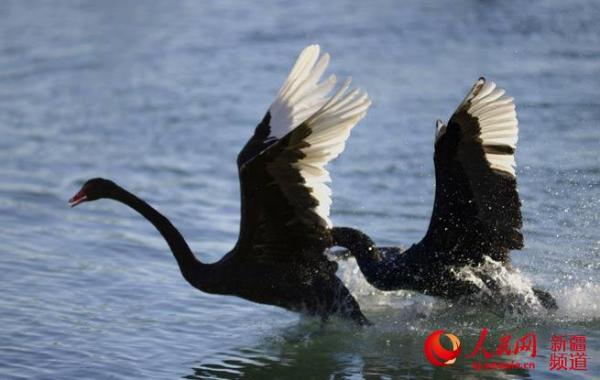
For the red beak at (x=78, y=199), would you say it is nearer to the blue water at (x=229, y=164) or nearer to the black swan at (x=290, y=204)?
the black swan at (x=290, y=204)

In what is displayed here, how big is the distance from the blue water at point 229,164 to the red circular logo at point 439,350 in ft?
0.23

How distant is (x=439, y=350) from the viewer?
7.32m

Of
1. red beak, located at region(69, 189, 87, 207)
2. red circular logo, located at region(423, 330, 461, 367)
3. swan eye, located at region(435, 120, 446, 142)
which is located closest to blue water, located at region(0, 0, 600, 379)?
red circular logo, located at region(423, 330, 461, 367)

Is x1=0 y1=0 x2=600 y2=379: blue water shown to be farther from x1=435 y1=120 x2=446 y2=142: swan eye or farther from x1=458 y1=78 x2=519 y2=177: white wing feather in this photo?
x1=435 y1=120 x2=446 y2=142: swan eye

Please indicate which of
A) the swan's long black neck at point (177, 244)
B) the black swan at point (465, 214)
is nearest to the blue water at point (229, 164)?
the black swan at point (465, 214)

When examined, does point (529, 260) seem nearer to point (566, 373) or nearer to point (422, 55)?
point (566, 373)

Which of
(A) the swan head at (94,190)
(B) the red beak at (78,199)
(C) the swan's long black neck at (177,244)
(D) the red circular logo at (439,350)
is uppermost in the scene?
(A) the swan head at (94,190)

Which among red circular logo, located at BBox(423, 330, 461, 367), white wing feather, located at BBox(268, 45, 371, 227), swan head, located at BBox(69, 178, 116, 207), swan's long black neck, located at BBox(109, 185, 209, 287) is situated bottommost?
red circular logo, located at BBox(423, 330, 461, 367)

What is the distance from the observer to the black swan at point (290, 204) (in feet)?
22.8

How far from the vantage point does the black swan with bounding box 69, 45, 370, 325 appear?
6.96m

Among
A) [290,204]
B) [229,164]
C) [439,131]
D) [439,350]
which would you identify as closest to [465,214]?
[439,131]

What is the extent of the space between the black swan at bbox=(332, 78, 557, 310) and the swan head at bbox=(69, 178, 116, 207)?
58.0 inches

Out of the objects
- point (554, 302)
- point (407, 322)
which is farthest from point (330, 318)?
point (554, 302)

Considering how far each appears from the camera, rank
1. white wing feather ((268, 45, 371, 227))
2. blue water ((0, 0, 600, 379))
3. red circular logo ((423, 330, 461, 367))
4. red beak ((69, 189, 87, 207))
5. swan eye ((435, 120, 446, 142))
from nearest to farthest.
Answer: white wing feather ((268, 45, 371, 227)), red circular logo ((423, 330, 461, 367)), swan eye ((435, 120, 446, 142)), blue water ((0, 0, 600, 379)), red beak ((69, 189, 87, 207))
